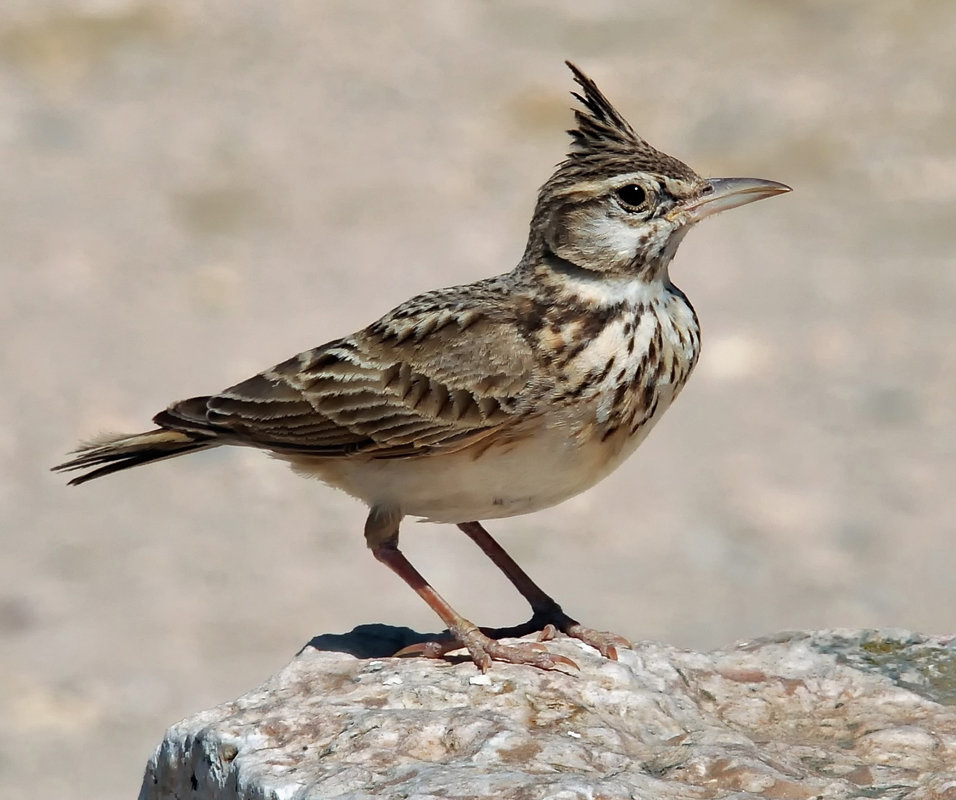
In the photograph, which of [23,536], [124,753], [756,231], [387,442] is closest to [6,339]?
[23,536]

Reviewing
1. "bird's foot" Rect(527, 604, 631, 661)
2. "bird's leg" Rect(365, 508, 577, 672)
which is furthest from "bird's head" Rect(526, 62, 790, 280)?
"bird's foot" Rect(527, 604, 631, 661)

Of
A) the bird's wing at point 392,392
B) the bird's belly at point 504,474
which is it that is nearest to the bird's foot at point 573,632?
the bird's belly at point 504,474

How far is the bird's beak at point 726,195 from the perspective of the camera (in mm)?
7215

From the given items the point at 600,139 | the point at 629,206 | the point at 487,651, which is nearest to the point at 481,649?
the point at 487,651

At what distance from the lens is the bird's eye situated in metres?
7.20

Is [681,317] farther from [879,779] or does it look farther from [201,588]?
[201,588]

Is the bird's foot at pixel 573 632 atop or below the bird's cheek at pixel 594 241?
below

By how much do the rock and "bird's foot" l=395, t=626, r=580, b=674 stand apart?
0.06 metres

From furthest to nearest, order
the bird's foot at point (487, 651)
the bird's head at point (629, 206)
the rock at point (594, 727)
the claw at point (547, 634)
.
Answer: the bird's head at point (629, 206) → the claw at point (547, 634) → the bird's foot at point (487, 651) → the rock at point (594, 727)

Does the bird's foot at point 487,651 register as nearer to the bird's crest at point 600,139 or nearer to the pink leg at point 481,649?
the pink leg at point 481,649

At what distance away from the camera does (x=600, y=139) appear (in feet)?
24.9

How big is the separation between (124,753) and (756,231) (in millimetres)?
8285

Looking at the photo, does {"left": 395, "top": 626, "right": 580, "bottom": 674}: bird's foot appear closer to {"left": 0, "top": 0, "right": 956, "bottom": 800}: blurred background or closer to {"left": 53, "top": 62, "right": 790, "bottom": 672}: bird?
{"left": 53, "top": 62, "right": 790, "bottom": 672}: bird

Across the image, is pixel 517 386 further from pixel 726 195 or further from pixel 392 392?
pixel 726 195
